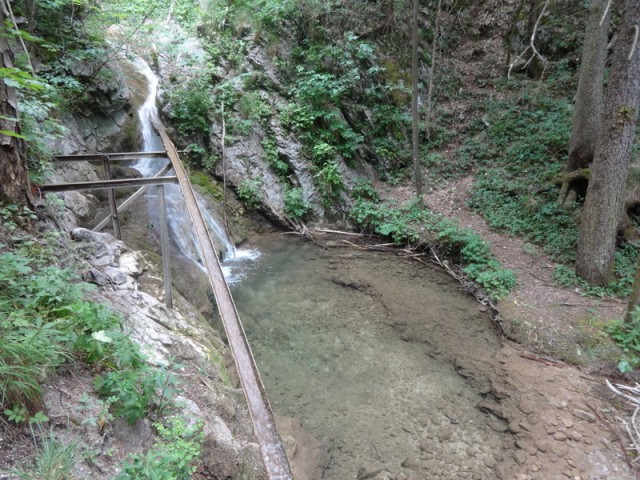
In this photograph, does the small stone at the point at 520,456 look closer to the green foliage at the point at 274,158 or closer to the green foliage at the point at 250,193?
the green foliage at the point at 250,193

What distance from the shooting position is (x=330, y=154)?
11.4 metres

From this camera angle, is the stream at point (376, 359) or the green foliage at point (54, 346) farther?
the stream at point (376, 359)

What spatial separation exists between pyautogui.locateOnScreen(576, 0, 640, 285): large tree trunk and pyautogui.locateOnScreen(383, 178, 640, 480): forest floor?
0.77m

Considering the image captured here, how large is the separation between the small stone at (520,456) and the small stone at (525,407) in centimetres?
66

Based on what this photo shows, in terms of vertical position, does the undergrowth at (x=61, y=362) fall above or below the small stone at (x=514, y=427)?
above

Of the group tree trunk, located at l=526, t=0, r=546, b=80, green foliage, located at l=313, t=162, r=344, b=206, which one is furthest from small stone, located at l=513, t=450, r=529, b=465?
tree trunk, located at l=526, t=0, r=546, b=80

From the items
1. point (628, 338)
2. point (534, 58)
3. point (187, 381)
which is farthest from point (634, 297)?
point (534, 58)

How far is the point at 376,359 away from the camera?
19.7ft

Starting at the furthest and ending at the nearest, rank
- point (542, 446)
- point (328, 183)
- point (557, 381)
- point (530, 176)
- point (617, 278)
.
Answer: point (328, 183)
point (530, 176)
point (617, 278)
point (557, 381)
point (542, 446)

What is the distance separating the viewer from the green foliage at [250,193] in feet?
34.5

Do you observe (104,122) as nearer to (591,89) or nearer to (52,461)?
(52,461)

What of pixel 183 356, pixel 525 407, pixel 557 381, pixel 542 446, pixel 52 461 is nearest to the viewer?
pixel 52 461

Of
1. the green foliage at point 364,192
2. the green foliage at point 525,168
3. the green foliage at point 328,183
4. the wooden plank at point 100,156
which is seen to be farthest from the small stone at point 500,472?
the green foliage at point 364,192

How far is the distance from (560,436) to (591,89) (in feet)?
27.2
